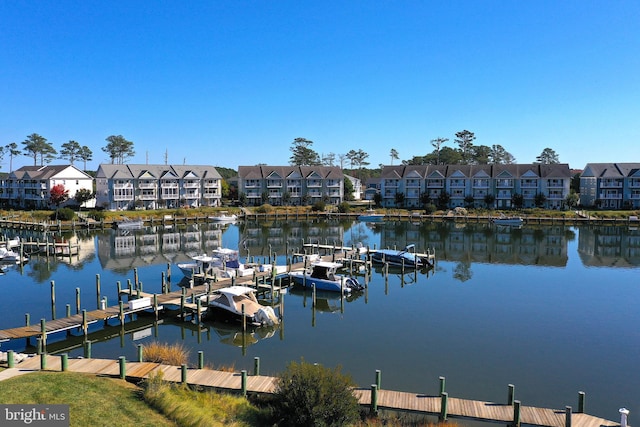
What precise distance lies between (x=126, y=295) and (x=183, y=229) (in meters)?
44.5

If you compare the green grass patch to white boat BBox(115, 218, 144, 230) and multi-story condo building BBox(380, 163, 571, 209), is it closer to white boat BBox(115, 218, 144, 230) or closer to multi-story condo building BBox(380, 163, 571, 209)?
white boat BBox(115, 218, 144, 230)

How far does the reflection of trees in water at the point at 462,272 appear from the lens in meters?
43.3

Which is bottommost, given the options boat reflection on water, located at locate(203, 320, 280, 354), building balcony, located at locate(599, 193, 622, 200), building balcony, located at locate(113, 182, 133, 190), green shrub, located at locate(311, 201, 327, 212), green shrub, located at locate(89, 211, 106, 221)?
boat reflection on water, located at locate(203, 320, 280, 354)

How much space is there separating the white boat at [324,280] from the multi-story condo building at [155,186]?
65.2 meters

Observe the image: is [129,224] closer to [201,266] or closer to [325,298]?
[201,266]

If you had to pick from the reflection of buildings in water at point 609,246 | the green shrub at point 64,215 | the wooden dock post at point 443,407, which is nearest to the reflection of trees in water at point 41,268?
the green shrub at point 64,215

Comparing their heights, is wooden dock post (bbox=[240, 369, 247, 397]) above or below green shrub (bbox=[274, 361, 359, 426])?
below

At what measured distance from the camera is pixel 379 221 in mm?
90250

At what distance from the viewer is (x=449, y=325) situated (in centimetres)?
2903

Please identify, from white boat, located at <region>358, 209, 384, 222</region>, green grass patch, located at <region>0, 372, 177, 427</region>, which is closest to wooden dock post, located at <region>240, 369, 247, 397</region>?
green grass patch, located at <region>0, 372, 177, 427</region>

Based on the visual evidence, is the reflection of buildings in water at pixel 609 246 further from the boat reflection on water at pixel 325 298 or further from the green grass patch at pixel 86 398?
the green grass patch at pixel 86 398

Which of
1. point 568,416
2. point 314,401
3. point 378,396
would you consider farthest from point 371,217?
point 314,401

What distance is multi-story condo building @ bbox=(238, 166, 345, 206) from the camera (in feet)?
357

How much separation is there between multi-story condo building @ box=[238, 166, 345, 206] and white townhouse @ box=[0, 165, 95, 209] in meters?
30.9
